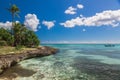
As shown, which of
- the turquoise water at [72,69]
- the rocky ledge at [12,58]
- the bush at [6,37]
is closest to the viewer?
the turquoise water at [72,69]

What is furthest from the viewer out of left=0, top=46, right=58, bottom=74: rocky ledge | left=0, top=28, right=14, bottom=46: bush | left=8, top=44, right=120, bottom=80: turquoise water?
left=0, top=28, right=14, bottom=46: bush

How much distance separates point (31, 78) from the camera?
60.2 ft

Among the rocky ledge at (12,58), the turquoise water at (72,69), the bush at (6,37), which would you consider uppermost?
the bush at (6,37)

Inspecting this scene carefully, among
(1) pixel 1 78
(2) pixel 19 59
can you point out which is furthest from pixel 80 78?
(2) pixel 19 59

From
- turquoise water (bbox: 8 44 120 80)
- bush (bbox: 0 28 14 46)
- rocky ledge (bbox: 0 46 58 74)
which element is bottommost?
turquoise water (bbox: 8 44 120 80)

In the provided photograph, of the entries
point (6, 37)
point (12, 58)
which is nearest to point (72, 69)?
point (12, 58)

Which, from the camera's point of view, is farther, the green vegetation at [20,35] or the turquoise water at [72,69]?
the green vegetation at [20,35]

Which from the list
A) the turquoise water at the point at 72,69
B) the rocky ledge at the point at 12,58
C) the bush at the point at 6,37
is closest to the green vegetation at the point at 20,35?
the bush at the point at 6,37

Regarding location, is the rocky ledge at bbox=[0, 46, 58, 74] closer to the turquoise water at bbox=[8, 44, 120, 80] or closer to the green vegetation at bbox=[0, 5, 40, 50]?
the turquoise water at bbox=[8, 44, 120, 80]

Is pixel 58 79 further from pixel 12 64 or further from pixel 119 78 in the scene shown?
pixel 12 64

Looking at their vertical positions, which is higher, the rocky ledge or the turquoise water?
the rocky ledge

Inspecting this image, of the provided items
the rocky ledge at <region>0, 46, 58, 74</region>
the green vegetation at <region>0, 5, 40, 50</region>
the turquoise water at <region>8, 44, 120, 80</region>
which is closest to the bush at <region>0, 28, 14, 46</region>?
the green vegetation at <region>0, 5, 40, 50</region>

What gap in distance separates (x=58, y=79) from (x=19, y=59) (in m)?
16.5

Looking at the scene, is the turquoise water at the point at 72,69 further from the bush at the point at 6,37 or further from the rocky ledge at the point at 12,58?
the bush at the point at 6,37
